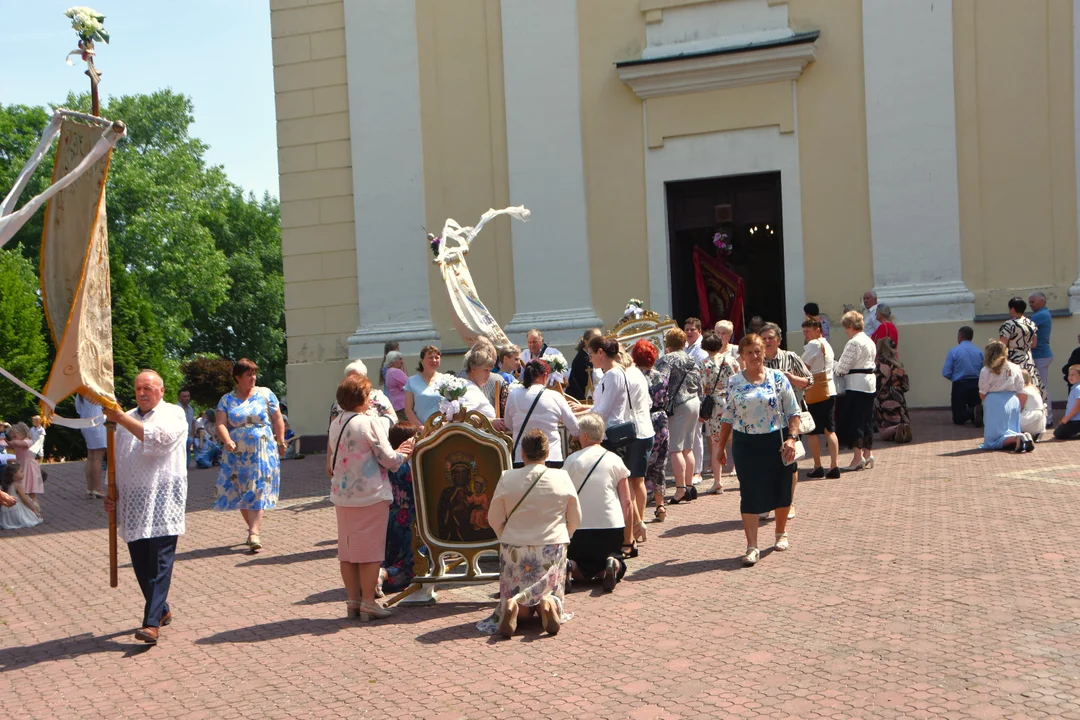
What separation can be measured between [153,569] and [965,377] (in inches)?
434

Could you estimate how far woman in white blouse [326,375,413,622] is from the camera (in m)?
7.61

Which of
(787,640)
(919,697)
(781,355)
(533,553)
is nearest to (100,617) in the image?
(533,553)

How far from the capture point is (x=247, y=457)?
33.9 ft

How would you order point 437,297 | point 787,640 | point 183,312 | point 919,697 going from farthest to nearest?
point 183,312, point 437,297, point 787,640, point 919,697

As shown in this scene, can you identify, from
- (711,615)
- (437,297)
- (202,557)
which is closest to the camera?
(711,615)

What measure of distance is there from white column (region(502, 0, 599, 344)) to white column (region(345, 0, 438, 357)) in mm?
1603

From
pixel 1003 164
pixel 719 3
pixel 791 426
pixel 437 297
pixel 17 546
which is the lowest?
pixel 17 546

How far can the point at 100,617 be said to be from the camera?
8.24m

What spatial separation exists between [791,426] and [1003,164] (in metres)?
9.29

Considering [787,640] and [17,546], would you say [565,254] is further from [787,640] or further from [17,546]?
[787,640]

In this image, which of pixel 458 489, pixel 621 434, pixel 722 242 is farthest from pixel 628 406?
pixel 722 242

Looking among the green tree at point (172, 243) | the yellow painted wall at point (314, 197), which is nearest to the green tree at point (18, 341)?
the green tree at point (172, 243)

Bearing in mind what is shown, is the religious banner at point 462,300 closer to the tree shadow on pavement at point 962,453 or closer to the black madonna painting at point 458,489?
the black madonna painting at point 458,489

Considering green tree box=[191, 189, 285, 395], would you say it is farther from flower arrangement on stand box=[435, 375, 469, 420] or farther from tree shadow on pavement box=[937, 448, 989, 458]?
flower arrangement on stand box=[435, 375, 469, 420]
